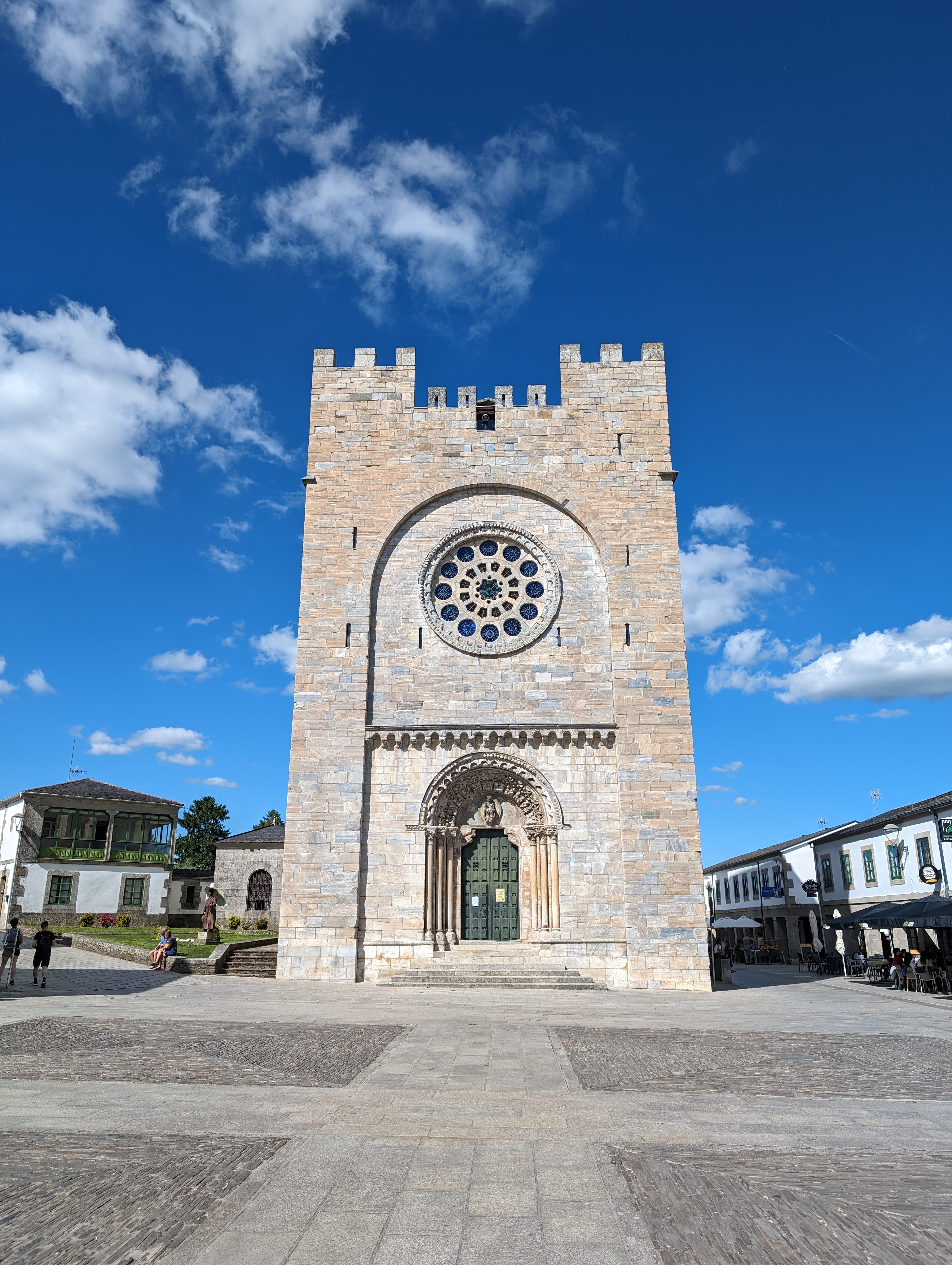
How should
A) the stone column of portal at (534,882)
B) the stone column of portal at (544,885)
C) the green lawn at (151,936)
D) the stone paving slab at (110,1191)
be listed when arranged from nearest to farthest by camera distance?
the stone paving slab at (110,1191), the stone column of portal at (544,885), the stone column of portal at (534,882), the green lawn at (151,936)

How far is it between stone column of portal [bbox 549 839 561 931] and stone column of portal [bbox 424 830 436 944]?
289cm

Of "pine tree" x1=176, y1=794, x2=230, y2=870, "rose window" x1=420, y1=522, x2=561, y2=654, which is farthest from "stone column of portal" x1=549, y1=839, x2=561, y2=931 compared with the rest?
"pine tree" x1=176, y1=794, x2=230, y2=870

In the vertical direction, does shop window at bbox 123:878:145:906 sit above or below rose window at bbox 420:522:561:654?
below

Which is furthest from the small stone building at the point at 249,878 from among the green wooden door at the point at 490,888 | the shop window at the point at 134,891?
the green wooden door at the point at 490,888

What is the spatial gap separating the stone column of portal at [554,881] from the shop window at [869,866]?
56.6 feet

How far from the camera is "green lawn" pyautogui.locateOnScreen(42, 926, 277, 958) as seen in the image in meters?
22.4

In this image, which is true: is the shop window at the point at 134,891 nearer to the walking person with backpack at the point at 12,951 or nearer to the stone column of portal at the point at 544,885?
the walking person with backpack at the point at 12,951

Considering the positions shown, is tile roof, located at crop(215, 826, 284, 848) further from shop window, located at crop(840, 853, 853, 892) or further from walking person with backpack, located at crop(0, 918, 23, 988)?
shop window, located at crop(840, 853, 853, 892)

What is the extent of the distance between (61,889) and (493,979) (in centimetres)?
3049

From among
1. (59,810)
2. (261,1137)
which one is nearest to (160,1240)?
(261,1137)

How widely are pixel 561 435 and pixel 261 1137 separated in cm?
1975

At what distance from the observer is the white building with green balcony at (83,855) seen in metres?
39.3

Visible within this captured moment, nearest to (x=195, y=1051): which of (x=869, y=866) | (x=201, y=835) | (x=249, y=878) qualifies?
(x=869, y=866)

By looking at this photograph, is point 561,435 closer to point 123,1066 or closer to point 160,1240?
point 123,1066
